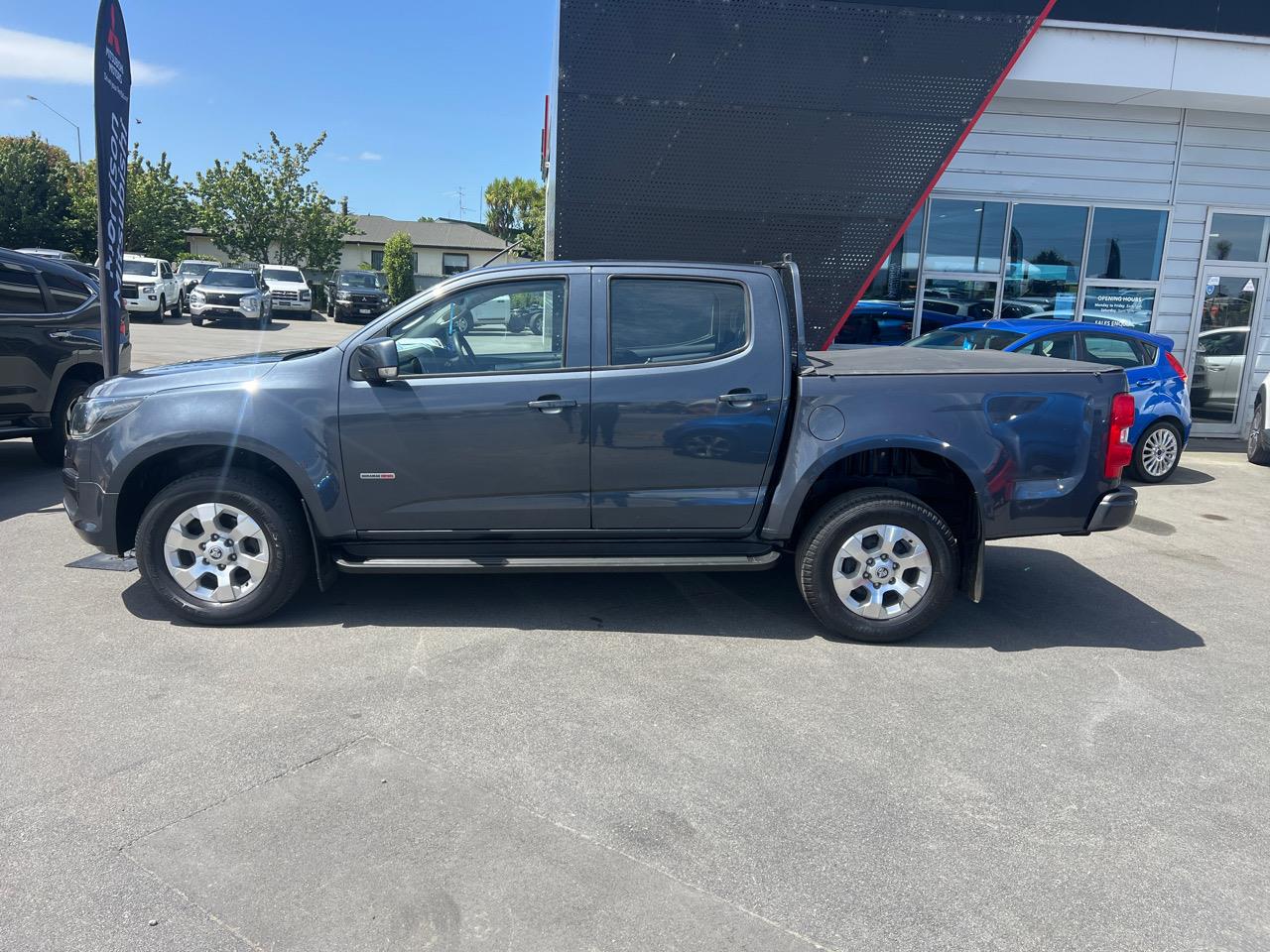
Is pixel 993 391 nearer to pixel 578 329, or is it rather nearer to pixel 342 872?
pixel 578 329

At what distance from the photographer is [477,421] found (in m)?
4.60

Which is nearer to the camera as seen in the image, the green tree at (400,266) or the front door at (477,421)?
the front door at (477,421)

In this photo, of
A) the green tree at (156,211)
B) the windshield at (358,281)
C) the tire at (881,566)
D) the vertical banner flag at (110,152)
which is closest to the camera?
the tire at (881,566)

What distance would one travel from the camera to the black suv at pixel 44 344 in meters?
7.39

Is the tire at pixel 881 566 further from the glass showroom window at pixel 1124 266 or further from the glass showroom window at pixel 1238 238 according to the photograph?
the glass showroom window at pixel 1238 238

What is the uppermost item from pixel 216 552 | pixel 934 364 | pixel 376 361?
pixel 934 364

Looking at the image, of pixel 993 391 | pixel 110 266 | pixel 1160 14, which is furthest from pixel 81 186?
pixel 993 391

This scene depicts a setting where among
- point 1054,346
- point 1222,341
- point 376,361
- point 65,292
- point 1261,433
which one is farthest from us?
point 1222,341

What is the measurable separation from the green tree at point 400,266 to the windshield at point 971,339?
33.8 meters

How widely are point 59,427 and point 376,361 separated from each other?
524 centimetres

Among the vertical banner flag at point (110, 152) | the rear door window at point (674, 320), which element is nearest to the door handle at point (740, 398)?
the rear door window at point (674, 320)

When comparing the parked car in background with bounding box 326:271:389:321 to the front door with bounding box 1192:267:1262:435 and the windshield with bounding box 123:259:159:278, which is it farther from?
the front door with bounding box 1192:267:1262:435

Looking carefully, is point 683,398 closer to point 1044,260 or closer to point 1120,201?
point 1044,260

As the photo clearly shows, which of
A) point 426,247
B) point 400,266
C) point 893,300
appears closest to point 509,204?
point 426,247
